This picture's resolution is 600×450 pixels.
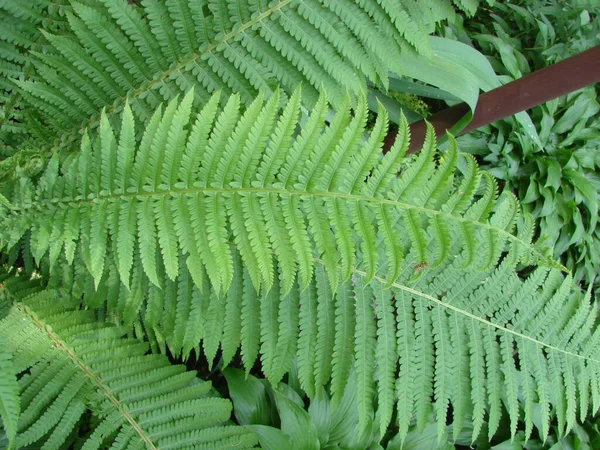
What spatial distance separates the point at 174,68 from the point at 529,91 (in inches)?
34.6

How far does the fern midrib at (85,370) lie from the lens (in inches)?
44.4

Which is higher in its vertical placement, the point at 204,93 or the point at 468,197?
the point at 204,93

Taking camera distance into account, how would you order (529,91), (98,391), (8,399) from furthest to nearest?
(529,91)
(98,391)
(8,399)

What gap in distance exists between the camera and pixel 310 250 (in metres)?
0.98

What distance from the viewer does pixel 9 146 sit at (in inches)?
54.2

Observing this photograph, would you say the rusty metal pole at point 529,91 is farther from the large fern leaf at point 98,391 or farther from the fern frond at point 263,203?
the large fern leaf at point 98,391

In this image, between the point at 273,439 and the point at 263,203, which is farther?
the point at 273,439

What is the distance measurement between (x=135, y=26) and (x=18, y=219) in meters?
0.51

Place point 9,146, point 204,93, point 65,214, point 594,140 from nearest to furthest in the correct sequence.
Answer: point 65,214, point 204,93, point 9,146, point 594,140

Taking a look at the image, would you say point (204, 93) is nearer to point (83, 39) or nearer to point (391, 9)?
point (83, 39)

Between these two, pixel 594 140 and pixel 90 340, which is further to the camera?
pixel 594 140

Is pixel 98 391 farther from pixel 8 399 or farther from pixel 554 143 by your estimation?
pixel 554 143

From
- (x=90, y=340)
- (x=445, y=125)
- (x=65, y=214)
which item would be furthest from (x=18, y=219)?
(x=445, y=125)

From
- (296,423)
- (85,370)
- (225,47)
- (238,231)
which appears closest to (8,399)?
(85,370)
